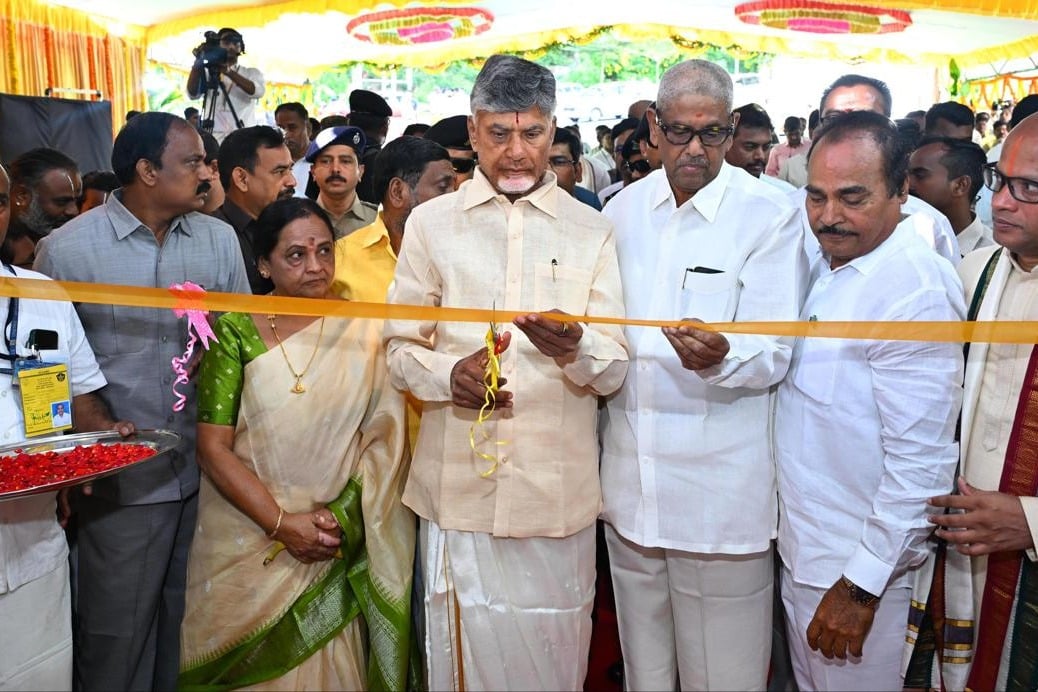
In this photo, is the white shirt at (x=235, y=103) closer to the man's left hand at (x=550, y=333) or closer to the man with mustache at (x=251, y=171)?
the man with mustache at (x=251, y=171)

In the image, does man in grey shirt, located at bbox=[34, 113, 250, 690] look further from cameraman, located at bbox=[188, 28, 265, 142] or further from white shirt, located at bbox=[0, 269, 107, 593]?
cameraman, located at bbox=[188, 28, 265, 142]

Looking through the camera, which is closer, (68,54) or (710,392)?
(710,392)

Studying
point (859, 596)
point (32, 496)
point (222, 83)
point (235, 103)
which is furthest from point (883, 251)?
point (235, 103)

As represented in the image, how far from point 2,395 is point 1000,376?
290 cm

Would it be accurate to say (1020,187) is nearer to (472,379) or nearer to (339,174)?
(472,379)

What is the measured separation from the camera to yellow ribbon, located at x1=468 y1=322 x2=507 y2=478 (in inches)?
97.7

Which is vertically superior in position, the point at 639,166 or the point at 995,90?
the point at 995,90

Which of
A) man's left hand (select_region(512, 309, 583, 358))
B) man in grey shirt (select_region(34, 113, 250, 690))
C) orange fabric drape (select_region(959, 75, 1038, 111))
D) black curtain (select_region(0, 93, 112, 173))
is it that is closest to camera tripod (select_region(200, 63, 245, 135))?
black curtain (select_region(0, 93, 112, 173))

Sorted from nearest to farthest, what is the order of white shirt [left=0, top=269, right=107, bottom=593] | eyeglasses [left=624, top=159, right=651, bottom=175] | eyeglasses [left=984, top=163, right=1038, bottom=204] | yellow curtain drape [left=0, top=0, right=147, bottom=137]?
1. eyeglasses [left=984, top=163, right=1038, bottom=204]
2. white shirt [left=0, top=269, right=107, bottom=593]
3. eyeglasses [left=624, top=159, right=651, bottom=175]
4. yellow curtain drape [left=0, top=0, right=147, bottom=137]

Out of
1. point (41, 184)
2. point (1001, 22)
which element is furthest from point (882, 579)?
point (1001, 22)

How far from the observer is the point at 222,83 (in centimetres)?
765

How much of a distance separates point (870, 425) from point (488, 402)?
3.54 ft

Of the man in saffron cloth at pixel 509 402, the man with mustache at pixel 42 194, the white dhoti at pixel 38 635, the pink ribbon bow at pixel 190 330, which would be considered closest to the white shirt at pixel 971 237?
the man in saffron cloth at pixel 509 402

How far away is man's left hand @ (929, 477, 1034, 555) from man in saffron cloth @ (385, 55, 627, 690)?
0.99 meters
